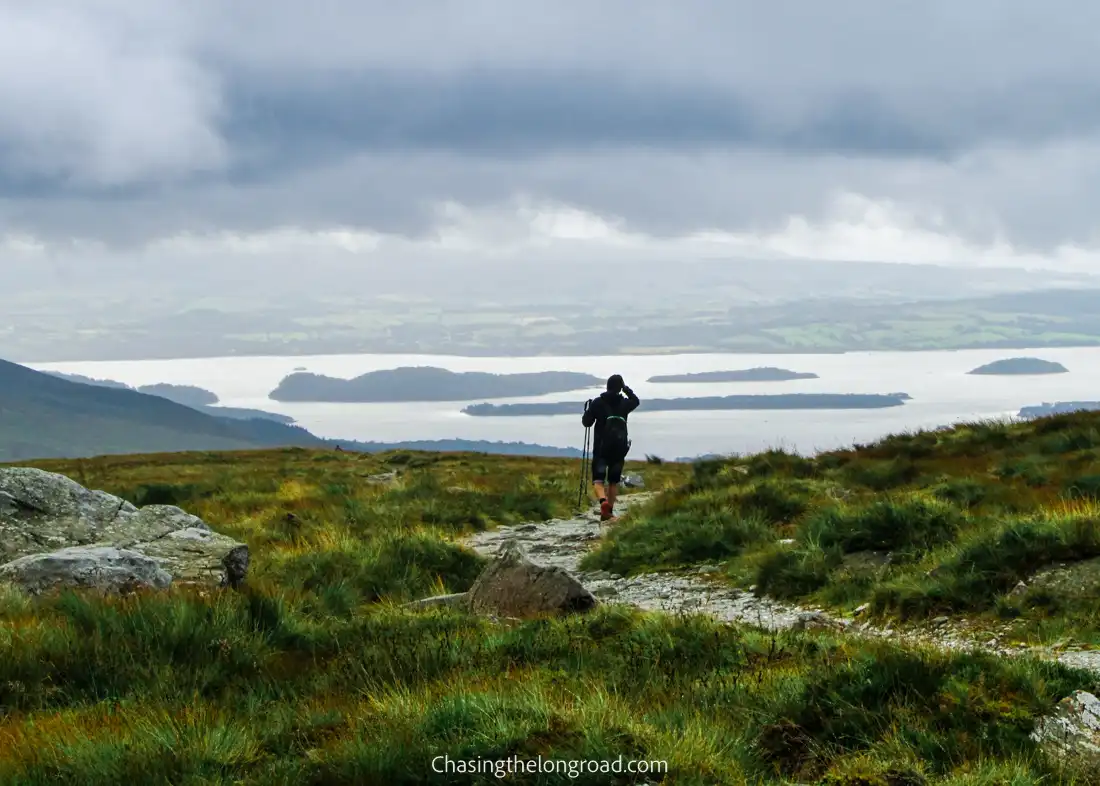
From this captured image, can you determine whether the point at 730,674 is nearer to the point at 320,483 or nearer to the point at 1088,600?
the point at 1088,600

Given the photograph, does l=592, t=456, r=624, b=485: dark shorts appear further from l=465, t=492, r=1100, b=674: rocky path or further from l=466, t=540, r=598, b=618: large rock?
l=466, t=540, r=598, b=618: large rock

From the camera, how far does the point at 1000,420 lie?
24.6m

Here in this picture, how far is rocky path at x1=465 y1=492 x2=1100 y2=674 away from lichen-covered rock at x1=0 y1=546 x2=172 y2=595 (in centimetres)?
481

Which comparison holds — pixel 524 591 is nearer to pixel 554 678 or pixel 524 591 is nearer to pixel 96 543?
pixel 554 678

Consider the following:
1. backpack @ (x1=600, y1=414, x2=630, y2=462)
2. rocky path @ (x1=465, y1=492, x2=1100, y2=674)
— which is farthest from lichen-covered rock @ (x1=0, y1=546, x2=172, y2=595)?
backpack @ (x1=600, y1=414, x2=630, y2=462)

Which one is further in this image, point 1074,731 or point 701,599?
point 701,599

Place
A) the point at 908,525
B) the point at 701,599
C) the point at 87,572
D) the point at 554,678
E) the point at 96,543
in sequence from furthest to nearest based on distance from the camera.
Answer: the point at 908,525, the point at 96,543, the point at 701,599, the point at 87,572, the point at 554,678

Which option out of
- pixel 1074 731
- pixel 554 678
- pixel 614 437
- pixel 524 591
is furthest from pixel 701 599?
pixel 614 437

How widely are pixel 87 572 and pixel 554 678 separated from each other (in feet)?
17.5

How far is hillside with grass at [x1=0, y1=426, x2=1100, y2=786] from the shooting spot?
4.80 metres

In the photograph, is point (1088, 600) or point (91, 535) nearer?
point (1088, 600)

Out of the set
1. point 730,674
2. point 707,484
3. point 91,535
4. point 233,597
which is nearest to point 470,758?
point 730,674

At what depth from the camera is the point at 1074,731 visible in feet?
17.4

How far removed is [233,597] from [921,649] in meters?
5.37
